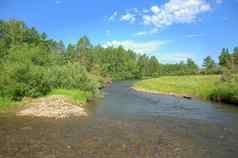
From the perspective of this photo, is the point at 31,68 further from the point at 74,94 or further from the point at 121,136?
the point at 121,136

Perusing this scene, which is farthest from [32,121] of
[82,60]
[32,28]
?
[82,60]

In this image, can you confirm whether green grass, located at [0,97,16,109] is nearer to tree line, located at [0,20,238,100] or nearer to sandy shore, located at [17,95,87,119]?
tree line, located at [0,20,238,100]

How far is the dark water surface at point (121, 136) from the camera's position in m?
12.6

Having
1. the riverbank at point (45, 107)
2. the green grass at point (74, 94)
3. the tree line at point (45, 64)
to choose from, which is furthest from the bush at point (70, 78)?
the riverbank at point (45, 107)

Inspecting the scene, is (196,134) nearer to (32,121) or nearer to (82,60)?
(32,121)

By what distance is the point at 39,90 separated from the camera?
2670cm

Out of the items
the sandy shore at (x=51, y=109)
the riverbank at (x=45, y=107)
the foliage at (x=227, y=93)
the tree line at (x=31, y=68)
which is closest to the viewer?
the sandy shore at (x=51, y=109)

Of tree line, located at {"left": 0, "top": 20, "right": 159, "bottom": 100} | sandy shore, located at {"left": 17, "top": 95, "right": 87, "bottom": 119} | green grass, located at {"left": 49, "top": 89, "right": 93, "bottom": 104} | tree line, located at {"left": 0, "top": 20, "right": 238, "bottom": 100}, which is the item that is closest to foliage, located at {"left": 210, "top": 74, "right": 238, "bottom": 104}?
tree line, located at {"left": 0, "top": 20, "right": 238, "bottom": 100}

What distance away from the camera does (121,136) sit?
15.7 meters

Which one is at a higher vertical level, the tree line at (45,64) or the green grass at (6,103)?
the tree line at (45,64)

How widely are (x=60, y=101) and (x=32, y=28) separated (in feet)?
115

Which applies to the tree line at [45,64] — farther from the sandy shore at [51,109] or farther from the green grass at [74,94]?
the sandy shore at [51,109]

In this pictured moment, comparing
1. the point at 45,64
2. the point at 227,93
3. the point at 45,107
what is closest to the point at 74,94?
the point at 45,107

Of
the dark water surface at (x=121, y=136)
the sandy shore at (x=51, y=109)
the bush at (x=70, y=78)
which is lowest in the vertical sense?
the dark water surface at (x=121, y=136)
